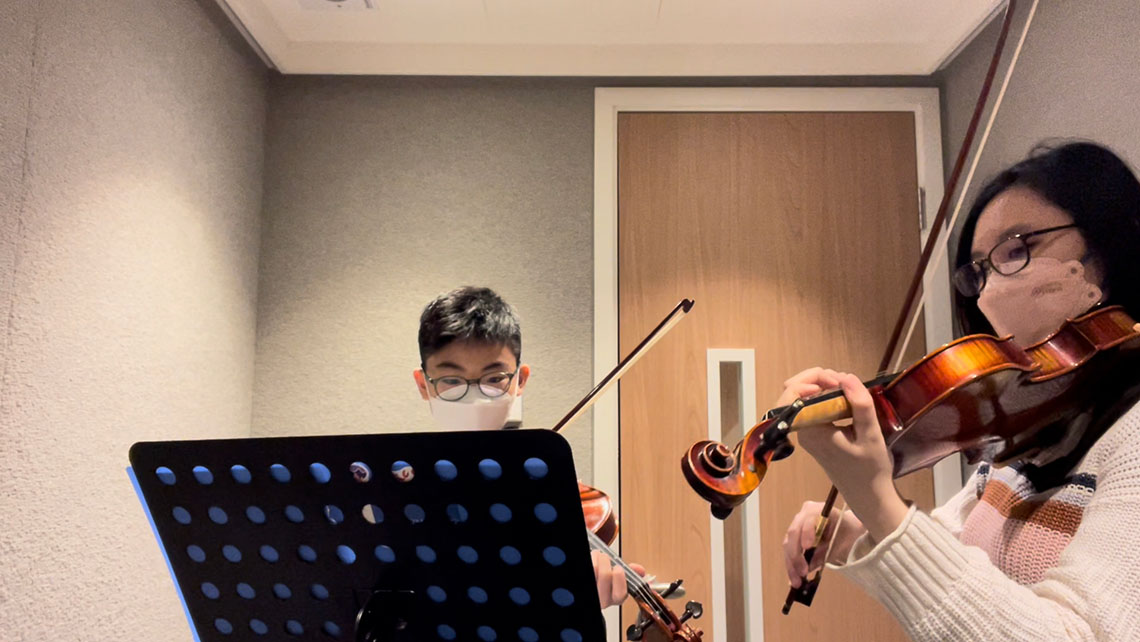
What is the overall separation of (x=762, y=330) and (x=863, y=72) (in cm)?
81

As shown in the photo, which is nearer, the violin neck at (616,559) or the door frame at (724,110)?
the violin neck at (616,559)

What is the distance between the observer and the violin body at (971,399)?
0.75 meters

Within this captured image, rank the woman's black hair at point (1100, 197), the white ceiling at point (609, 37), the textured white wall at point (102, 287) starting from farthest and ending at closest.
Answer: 1. the white ceiling at point (609, 37)
2. the textured white wall at point (102, 287)
3. the woman's black hair at point (1100, 197)

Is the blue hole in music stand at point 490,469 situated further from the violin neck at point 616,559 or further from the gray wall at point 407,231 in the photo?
the gray wall at point 407,231

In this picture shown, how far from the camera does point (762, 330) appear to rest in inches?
82.0

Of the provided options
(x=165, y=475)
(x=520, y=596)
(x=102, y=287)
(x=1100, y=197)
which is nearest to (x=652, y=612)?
(x=520, y=596)

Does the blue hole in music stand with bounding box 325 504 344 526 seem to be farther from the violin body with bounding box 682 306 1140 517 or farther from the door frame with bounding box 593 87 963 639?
the door frame with bounding box 593 87 963 639

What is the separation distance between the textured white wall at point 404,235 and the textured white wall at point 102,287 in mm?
227

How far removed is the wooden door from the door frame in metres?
0.03

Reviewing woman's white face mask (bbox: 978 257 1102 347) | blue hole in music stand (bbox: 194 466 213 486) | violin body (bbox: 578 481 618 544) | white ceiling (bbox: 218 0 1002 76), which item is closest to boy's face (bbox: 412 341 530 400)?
violin body (bbox: 578 481 618 544)

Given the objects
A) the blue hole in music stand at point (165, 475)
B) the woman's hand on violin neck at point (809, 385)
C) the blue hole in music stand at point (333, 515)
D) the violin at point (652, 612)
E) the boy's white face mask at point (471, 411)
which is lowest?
the violin at point (652, 612)

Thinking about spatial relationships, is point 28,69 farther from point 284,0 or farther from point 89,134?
point 284,0

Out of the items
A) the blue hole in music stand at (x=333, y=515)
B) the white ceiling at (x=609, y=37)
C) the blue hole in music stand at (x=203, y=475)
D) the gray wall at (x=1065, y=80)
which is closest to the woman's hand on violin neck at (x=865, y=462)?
the blue hole in music stand at (x=333, y=515)

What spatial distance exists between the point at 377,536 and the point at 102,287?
3.23ft
